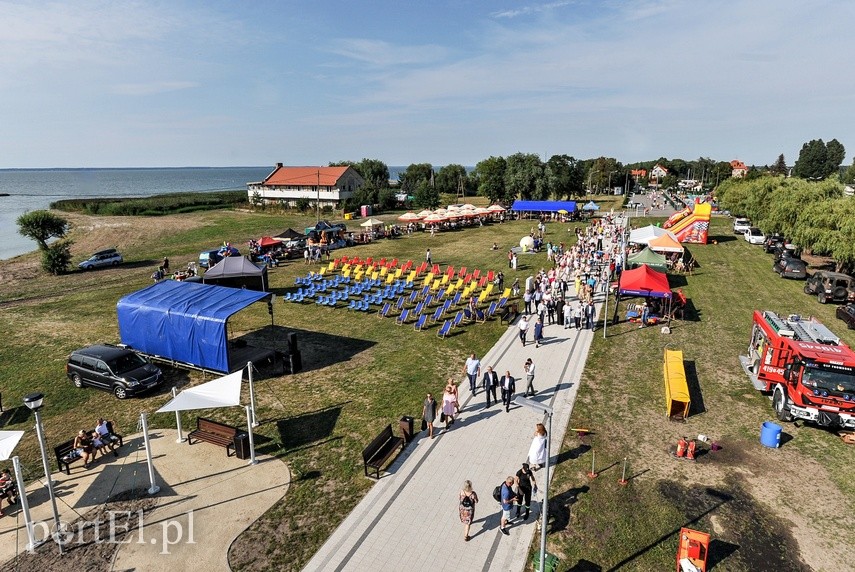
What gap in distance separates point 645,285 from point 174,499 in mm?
18750

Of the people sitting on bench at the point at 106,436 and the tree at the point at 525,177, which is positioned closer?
the people sitting on bench at the point at 106,436

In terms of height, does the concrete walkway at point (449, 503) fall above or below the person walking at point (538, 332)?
below

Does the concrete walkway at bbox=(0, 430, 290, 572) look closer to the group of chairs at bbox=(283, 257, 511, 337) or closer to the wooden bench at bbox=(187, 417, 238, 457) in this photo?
the wooden bench at bbox=(187, 417, 238, 457)

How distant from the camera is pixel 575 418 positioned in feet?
42.5

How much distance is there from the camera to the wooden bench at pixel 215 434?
11422mm

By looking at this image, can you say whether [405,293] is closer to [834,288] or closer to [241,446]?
[241,446]

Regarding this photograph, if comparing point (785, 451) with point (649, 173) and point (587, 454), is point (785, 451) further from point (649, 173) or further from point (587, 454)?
point (649, 173)

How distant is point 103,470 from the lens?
36.3 ft

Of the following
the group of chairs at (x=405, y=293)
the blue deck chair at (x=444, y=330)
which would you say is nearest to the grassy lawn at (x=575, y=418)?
the blue deck chair at (x=444, y=330)

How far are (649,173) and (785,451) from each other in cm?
15753

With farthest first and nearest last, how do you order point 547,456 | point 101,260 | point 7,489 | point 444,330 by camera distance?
point 101,260, point 444,330, point 7,489, point 547,456

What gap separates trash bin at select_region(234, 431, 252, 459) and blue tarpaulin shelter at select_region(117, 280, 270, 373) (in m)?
4.73

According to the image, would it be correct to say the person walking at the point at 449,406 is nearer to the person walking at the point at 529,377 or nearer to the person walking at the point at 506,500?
the person walking at the point at 529,377

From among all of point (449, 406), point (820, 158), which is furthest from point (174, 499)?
point (820, 158)
